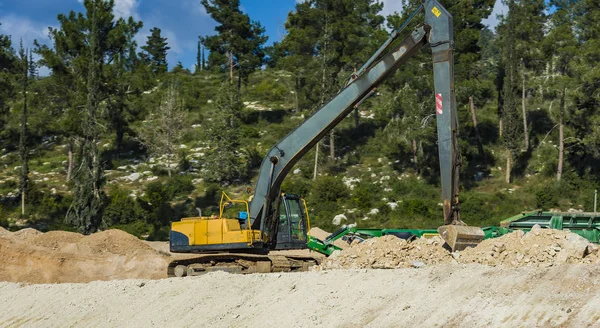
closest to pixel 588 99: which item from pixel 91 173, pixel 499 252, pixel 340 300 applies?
pixel 499 252

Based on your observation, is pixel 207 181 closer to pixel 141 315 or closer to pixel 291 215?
pixel 291 215

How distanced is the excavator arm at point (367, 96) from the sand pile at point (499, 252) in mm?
1075

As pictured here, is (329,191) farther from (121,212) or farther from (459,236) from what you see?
(459,236)

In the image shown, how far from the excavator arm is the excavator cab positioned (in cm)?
30

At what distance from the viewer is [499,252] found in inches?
575

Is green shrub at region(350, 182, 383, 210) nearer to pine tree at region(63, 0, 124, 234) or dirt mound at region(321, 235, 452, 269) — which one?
pine tree at region(63, 0, 124, 234)

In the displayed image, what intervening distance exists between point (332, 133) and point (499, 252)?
36.7m

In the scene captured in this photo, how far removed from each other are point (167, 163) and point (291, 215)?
120 ft

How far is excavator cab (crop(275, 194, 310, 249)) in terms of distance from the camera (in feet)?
61.9

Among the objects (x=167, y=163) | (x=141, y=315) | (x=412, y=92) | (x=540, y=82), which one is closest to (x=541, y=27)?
(x=540, y=82)

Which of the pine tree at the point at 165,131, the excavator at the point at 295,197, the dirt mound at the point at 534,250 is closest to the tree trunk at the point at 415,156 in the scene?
the pine tree at the point at 165,131

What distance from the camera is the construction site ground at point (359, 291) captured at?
35.9 feet

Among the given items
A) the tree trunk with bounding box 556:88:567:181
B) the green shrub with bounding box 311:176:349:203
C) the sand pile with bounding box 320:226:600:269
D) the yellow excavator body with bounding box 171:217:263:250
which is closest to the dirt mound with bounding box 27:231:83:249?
the yellow excavator body with bounding box 171:217:263:250

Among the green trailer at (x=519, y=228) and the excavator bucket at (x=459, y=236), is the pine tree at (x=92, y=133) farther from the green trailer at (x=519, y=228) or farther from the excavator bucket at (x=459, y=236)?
the excavator bucket at (x=459, y=236)
